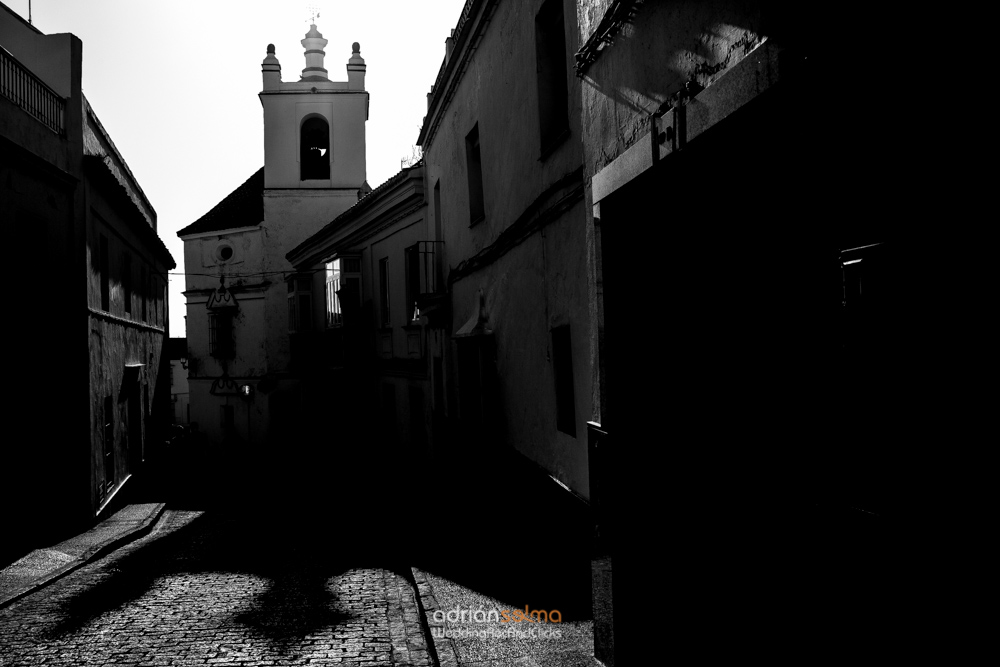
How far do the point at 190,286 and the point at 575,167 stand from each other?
25.0 metres

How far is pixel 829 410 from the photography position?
2.95 m

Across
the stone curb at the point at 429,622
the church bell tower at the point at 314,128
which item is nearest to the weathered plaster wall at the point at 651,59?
the stone curb at the point at 429,622

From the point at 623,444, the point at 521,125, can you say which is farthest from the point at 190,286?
the point at 623,444

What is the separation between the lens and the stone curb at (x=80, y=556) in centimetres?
855

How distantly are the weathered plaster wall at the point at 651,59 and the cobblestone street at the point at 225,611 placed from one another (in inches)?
163

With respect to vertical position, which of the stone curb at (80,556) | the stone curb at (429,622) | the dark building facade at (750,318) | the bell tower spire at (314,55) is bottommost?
the stone curb at (80,556)

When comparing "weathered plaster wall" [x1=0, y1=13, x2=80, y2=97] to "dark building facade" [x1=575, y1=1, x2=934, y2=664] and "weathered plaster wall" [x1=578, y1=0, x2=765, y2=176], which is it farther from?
"dark building facade" [x1=575, y1=1, x2=934, y2=664]

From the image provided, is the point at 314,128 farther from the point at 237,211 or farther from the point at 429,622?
the point at 429,622

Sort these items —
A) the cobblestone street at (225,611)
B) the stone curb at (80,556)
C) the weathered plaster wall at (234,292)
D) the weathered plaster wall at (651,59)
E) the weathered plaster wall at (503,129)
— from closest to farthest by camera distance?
the weathered plaster wall at (651,59) < the cobblestone street at (225,611) < the weathered plaster wall at (503,129) < the stone curb at (80,556) < the weathered plaster wall at (234,292)

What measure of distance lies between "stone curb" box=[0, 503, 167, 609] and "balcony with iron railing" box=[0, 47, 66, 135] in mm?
6198

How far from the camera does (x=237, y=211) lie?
1115 inches

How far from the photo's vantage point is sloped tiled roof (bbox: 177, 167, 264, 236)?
27609 mm

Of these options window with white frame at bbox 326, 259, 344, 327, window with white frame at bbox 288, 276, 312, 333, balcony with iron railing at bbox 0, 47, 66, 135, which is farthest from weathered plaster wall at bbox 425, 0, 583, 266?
window with white frame at bbox 288, 276, 312, 333

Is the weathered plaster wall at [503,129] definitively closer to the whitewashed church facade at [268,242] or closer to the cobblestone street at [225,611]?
the cobblestone street at [225,611]
